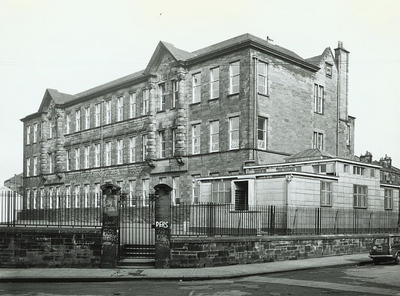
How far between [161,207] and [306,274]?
17.8 ft

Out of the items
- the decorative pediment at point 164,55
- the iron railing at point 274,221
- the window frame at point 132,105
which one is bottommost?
the iron railing at point 274,221

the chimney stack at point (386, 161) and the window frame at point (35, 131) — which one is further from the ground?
the window frame at point (35, 131)

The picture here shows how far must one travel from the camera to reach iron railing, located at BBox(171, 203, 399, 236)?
70.0ft

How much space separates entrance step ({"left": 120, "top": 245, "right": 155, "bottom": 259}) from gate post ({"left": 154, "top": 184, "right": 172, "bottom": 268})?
1038 mm

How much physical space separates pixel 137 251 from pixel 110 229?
1605 mm

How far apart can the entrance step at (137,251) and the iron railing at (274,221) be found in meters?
1.81

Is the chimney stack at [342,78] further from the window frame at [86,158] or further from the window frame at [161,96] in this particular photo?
the window frame at [86,158]

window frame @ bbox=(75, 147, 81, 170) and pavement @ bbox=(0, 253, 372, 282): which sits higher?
window frame @ bbox=(75, 147, 81, 170)

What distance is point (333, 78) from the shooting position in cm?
4025

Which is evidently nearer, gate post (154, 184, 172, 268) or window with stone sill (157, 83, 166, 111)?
gate post (154, 184, 172, 268)

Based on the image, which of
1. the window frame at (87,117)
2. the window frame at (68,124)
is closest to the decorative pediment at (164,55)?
the window frame at (87,117)

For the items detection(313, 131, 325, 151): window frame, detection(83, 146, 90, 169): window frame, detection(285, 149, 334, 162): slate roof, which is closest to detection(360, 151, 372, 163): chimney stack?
detection(313, 131, 325, 151): window frame

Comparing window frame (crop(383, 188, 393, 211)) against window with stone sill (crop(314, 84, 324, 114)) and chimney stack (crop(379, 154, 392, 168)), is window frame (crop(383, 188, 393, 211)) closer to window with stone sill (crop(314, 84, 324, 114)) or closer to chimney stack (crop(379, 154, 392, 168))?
window with stone sill (crop(314, 84, 324, 114))

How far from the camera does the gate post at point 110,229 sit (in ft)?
57.9
